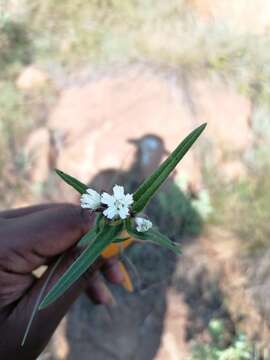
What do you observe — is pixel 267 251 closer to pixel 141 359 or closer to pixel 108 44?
pixel 141 359

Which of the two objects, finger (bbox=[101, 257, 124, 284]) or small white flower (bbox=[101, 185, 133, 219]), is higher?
finger (bbox=[101, 257, 124, 284])

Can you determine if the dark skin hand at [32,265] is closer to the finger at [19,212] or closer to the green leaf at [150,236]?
the finger at [19,212]

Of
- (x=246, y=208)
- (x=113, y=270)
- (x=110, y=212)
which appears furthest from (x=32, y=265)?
(x=246, y=208)

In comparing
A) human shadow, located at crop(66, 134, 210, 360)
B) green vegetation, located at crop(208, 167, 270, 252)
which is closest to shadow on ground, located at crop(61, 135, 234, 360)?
human shadow, located at crop(66, 134, 210, 360)

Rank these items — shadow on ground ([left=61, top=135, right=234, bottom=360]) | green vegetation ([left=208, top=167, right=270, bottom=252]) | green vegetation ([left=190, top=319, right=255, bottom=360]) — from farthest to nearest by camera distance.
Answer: green vegetation ([left=208, top=167, right=270, bottom=252]) < shadow on ground ([left=61, top=135, right=234, bottom=360]) < green vegetation ([left=190, top=319, right=255, bottom=360])

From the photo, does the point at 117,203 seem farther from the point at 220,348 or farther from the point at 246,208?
the point at 246,208

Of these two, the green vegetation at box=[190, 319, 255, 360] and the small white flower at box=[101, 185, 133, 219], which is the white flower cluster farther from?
the green vegetation at box=[190, 319, 255, 360]

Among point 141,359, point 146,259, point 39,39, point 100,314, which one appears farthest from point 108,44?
point 141,359
